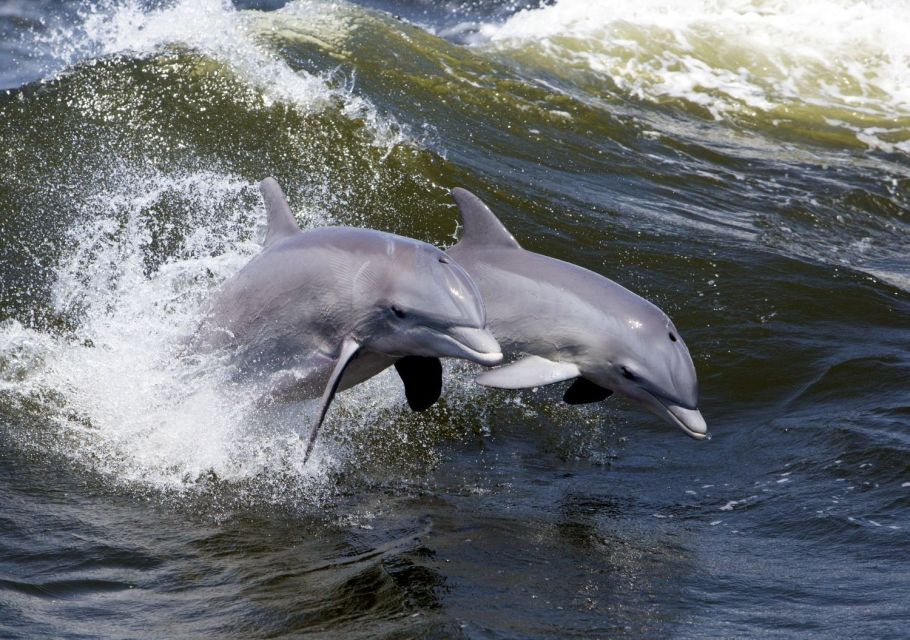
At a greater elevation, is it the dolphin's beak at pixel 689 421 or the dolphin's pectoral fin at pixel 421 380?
the dolphin's pectoral fin at pixel 421 380

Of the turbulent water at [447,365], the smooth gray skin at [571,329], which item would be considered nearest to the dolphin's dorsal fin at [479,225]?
the smooth gray skin at [571,329]

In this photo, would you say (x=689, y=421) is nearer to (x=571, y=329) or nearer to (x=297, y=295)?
(x=571, y=329)

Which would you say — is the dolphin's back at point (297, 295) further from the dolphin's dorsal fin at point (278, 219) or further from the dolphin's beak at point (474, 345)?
the dolphin's beak at point (474, 345)

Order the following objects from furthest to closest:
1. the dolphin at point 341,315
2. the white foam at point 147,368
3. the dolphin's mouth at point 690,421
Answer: the white foam at point 147,368
the dolphin's mouth at point 690,421
the dolphin at point 341,315

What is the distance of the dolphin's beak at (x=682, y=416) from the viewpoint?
7.08 m

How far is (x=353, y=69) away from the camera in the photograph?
14.9 metres

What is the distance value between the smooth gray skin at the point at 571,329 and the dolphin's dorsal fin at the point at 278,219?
1.16 m

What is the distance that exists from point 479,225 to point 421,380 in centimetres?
139

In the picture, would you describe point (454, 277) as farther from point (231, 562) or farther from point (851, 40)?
point (851, 40)

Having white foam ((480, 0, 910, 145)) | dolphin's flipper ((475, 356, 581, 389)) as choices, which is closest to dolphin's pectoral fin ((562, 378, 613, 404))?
dolphin's flipper ((475, 356, 581, 389))

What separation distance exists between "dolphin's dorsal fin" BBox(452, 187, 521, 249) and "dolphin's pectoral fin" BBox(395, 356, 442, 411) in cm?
121

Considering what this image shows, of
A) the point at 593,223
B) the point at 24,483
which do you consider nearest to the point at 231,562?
the point at 24,483

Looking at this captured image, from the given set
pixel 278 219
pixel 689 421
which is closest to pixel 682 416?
pixel 689 421

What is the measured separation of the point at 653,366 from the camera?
7172mm
